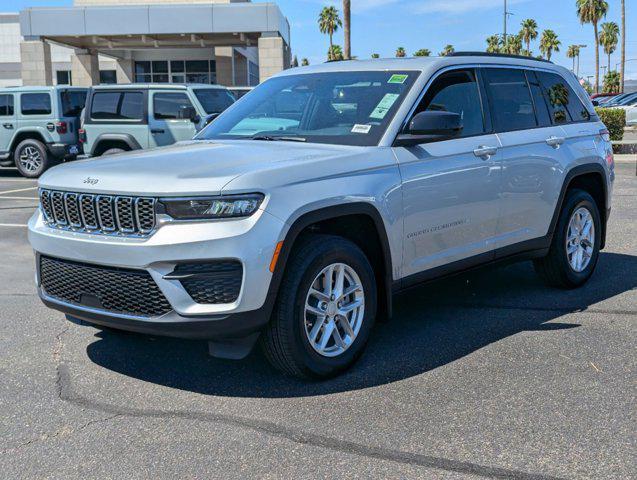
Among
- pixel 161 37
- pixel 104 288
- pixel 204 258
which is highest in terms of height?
pixel 161 37

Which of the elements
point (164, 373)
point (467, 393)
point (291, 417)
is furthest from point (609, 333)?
point (164, 373)

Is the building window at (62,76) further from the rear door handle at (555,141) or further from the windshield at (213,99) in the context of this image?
the rear door handle at (555,141)

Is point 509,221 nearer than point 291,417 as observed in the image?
No

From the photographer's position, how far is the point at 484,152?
17.8ft

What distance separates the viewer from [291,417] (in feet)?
12.9

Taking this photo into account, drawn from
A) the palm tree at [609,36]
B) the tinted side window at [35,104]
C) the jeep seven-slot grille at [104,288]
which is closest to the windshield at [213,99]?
the tinted side window at [35,104]

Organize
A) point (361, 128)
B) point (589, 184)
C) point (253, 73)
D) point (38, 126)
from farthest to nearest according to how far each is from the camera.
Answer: point (253, 73)
point (38, 126)
point (589, 184)
point (361, 128)

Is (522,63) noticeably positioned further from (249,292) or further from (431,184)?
(249,292)

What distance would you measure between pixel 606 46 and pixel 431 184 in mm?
93747

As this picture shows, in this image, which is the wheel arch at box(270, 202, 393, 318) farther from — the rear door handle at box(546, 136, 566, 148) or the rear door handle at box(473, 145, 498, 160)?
the rear door handle at box(546, 136, 566, 148)

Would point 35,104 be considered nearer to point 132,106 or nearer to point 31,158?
point 31,158

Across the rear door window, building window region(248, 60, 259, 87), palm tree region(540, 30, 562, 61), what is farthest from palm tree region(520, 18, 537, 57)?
the rear door window

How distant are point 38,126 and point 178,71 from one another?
92.0 feet

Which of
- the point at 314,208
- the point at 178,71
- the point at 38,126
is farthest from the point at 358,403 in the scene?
the point at 178,71
